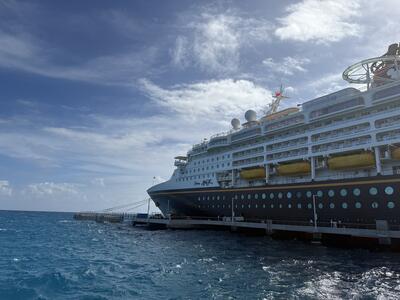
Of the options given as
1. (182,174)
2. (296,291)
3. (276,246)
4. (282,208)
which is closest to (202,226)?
(182,174)

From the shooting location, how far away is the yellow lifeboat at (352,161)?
32.2 meters

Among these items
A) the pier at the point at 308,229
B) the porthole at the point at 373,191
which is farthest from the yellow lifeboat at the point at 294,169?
the porthole at the point at 373,191

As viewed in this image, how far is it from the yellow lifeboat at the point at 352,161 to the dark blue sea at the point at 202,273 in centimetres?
890

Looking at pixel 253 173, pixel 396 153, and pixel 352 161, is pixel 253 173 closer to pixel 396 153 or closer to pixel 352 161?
pixel 352 161

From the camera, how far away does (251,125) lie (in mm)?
54000

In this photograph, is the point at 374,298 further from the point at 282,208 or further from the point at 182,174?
the point at 182,174

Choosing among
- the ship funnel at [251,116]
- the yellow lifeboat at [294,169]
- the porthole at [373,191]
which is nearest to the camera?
the porthole at [373,191]

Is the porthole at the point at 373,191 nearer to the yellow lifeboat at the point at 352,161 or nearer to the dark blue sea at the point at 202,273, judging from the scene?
the yellow lifeboat at the point at 352,161

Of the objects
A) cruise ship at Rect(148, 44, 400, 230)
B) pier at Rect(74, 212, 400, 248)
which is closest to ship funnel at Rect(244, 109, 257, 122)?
cruise ship at Rect(148, 44, 400, 230)

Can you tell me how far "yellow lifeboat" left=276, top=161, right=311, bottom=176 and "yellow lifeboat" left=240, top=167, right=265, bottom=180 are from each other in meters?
3.53

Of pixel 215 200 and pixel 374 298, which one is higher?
pixel 215 200

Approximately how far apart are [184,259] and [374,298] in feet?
47.0

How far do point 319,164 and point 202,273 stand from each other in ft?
78.7

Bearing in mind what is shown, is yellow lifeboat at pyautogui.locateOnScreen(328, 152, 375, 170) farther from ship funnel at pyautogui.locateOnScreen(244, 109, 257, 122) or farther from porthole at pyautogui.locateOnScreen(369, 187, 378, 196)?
ship funnel at pyautogui.locateOnScreen(244, 109, 257, 122)
